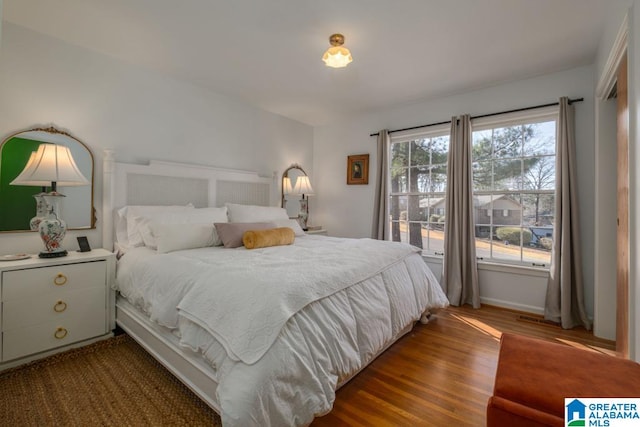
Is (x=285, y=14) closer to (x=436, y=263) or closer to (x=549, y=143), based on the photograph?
(x=549, y=143)

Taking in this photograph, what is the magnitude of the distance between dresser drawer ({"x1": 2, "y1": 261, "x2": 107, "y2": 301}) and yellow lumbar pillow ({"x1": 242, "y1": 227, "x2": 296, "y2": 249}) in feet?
3.64

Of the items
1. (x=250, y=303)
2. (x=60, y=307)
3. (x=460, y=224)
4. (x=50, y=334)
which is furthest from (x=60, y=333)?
(x=460, y=224)

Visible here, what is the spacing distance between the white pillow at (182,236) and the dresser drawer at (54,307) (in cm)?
59

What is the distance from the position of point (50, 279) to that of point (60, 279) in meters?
0.05

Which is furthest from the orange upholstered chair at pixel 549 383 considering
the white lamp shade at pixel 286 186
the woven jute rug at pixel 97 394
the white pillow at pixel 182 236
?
the white lamp shade at pixel 286 186

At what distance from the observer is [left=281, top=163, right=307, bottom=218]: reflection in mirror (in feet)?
14.5

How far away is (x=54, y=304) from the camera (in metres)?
2.11

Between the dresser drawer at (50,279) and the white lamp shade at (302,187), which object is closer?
the dresser drawer at (50,279)

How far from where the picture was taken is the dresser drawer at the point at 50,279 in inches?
76.5

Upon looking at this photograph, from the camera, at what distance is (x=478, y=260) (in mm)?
3471

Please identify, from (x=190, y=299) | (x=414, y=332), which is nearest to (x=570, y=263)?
(x=414, y=332)

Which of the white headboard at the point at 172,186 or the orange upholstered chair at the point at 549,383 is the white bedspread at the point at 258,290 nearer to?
the orange upholstered chair at the point at 549,383

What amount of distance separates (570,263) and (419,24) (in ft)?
8.41

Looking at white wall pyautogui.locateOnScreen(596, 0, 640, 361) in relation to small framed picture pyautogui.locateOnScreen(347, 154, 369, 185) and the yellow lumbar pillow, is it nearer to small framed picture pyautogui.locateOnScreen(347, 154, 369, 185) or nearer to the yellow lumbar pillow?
the yellow lumbar pillow
